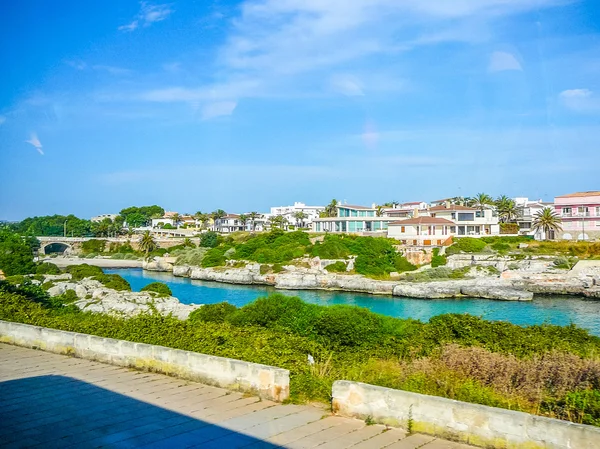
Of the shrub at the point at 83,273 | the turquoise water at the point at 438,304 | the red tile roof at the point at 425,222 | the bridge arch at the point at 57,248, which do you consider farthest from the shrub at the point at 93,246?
the red tile roof at the point at 425,222

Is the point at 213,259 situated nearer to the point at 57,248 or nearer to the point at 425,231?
the point at 425,231

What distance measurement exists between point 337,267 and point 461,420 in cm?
5581

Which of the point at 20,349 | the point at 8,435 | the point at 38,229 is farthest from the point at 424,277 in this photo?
the point at 38,229

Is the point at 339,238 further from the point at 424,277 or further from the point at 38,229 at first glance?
the point at 38,229

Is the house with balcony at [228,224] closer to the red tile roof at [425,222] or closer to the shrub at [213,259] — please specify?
the shrub at [213,259]

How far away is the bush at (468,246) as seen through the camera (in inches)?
2462

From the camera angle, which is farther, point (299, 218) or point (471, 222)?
point (299, 218)

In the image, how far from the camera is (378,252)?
6216 cm

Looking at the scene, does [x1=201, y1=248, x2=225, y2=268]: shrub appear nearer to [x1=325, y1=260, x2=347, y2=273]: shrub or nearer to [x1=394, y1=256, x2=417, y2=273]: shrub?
[x1=325, y1=260, x2=347, y2=273]: shrub

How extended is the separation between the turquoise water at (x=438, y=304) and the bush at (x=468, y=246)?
51.1 ft

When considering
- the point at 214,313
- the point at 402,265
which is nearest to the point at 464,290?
the point at 402,265

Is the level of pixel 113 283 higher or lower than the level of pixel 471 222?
lower

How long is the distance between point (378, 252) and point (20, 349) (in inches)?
2098

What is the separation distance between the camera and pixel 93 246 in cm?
10788
